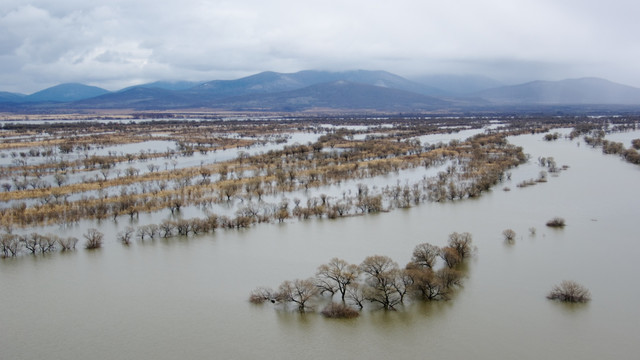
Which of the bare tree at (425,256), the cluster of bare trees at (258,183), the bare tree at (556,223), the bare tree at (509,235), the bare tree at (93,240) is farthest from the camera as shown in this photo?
the cluster of bare trees at (258,183)

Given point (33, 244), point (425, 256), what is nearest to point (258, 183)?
point (33, 244)

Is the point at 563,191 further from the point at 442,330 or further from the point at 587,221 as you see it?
the point at 442,330

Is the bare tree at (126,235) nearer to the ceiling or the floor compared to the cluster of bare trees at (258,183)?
nearer to the floor

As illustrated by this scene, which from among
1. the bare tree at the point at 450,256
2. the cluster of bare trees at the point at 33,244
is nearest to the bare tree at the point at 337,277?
the bare tree at the point at 450,256

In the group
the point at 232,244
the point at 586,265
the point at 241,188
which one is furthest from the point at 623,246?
the point at 241,188

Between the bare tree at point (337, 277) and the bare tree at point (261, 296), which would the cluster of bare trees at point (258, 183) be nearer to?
the bare tree at point (337, 277)

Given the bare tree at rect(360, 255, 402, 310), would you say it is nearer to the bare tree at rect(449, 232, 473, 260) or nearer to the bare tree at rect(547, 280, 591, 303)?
the bare tree at rect(449, 232, 473, 260)

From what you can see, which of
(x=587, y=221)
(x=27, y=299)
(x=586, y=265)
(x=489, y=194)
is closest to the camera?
(x=27, y=299)
